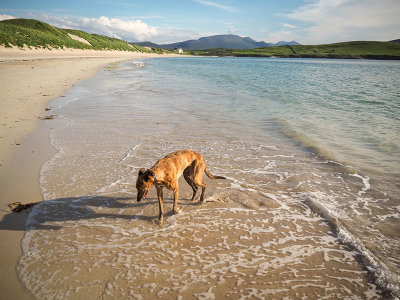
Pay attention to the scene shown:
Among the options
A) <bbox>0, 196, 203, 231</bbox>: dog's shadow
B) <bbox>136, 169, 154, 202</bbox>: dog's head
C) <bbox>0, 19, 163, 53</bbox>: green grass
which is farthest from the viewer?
<bbox>0, 19, 163, 53</bbox>: green grass

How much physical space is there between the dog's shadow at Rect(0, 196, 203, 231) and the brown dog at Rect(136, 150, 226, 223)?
547mm

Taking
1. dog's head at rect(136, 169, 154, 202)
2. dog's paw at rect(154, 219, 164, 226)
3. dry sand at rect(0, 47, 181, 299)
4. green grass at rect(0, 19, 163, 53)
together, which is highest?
green grass at rect(0, 19, 163, 53)

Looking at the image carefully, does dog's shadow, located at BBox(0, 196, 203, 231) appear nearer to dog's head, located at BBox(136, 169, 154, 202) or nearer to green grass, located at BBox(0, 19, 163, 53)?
dog's head, located at BBox(136, 169, 154, 202)

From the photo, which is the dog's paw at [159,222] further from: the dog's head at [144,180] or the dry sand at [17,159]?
the dry sand at [17,159]

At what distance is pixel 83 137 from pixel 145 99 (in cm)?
881

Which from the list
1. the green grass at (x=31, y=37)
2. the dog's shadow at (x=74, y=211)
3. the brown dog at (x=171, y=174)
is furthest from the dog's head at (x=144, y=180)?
the green grass at (x=31, y=37)

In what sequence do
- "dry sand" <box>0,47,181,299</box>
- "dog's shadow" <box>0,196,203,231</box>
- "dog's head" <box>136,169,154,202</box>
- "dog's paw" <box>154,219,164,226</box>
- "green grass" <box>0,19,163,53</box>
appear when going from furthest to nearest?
1. "green grass" <box>0,19,163,53</box>
2. "dog's paw" <box>154,219,164,226</box>
3. "dog's shadow" <box>0,196,203,231</box>
4. "dog's head" <box>136,169,154,202</box>
5. "dry sand" <box>0,47,181,299</box>

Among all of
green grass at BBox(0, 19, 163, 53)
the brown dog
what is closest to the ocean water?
the brown dog

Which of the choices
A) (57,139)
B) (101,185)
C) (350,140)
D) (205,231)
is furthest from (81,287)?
(350,140)

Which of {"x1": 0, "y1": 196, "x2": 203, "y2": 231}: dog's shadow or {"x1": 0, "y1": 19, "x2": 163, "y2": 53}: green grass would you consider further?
{"x1": 0, "y1": 19, "x2": 163, "y2": 53}: green grass

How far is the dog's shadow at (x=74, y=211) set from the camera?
4430 mm

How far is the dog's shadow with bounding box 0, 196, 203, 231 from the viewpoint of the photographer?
4.43m

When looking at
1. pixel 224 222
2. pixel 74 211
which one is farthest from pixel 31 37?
pixel 224 222

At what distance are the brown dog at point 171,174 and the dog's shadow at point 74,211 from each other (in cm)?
55
